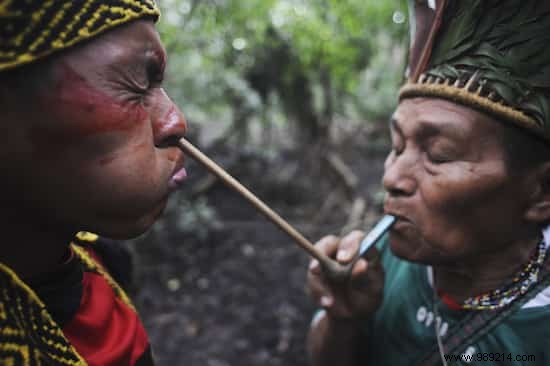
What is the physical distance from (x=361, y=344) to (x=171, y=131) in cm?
121

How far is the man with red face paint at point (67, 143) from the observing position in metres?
0.59

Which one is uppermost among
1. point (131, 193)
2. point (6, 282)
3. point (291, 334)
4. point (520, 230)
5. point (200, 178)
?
point (131, 193)

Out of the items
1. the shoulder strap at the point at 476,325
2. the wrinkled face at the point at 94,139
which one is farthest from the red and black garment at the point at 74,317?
the shoulder strap at the point at 476,325

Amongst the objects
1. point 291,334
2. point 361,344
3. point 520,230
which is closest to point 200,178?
point 291,334

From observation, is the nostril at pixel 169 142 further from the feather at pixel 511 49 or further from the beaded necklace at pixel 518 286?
the beaded necklace at pixel 518 286

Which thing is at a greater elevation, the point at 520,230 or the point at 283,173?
the point at 520,230

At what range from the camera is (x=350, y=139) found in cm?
1038

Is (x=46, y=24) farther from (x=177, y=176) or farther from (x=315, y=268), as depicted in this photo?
(x=315, y=268)

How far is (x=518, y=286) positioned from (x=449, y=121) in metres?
0.57

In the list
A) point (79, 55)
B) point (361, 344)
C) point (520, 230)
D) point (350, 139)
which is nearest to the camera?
point (79, 55)

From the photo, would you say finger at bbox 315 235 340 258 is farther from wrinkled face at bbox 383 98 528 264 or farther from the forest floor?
the forest floor

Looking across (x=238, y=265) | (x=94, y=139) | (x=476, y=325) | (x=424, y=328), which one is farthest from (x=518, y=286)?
(x=238, y=265)

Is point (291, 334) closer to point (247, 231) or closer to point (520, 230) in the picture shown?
point (247, 231)

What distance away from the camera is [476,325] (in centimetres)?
119
